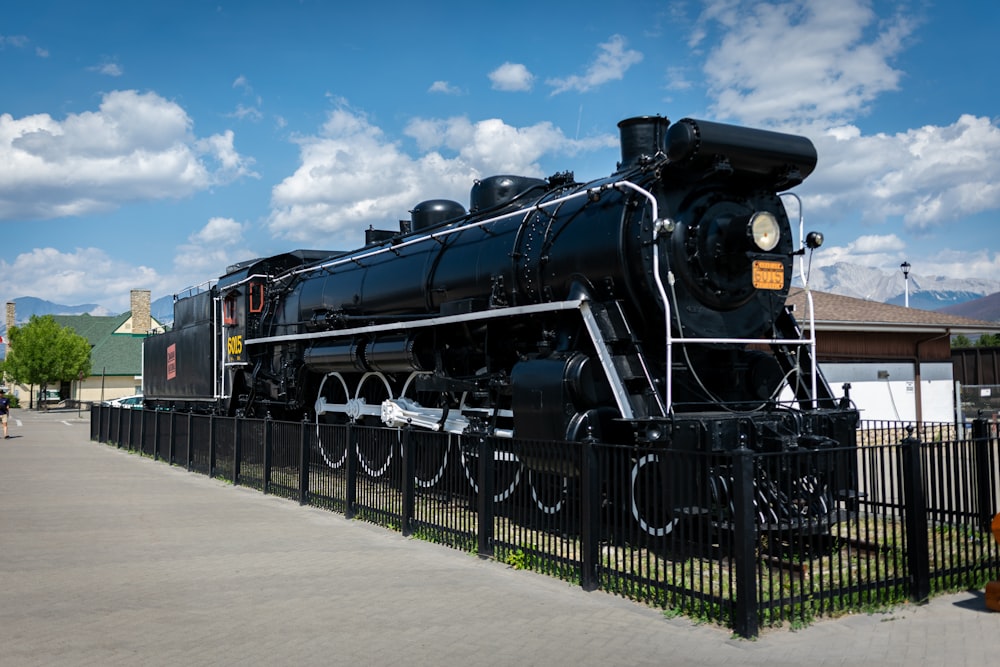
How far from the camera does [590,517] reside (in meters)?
6.71

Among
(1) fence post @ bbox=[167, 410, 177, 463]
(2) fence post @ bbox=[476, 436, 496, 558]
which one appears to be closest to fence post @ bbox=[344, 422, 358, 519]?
(2) fence post @ bbox=[476, 436, 496, 558]

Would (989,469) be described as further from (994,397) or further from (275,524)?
(994,397)

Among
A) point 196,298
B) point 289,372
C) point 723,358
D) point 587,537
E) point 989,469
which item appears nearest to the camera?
point 587,537

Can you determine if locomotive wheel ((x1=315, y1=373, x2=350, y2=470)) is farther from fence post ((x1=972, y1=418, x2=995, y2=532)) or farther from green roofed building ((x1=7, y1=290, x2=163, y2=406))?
green roofed building ((x1=7, y1=290, x2=163, y2=406))

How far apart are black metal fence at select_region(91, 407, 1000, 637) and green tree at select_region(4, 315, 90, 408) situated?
53650 mm

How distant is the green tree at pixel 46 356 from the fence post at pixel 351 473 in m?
53.6

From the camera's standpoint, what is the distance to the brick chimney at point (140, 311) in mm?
62250

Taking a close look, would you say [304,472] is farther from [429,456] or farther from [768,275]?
[768,275]

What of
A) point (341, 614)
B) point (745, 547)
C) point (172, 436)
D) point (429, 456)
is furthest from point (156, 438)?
point (745, 547)

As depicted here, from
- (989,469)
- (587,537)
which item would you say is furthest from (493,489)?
(989,469)

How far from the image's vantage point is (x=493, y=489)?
26.3ft

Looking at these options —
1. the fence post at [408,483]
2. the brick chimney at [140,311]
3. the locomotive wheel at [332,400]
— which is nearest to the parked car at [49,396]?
the brick chimney at [140,311]

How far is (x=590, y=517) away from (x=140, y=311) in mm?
63407

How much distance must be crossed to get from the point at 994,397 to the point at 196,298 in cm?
2023
